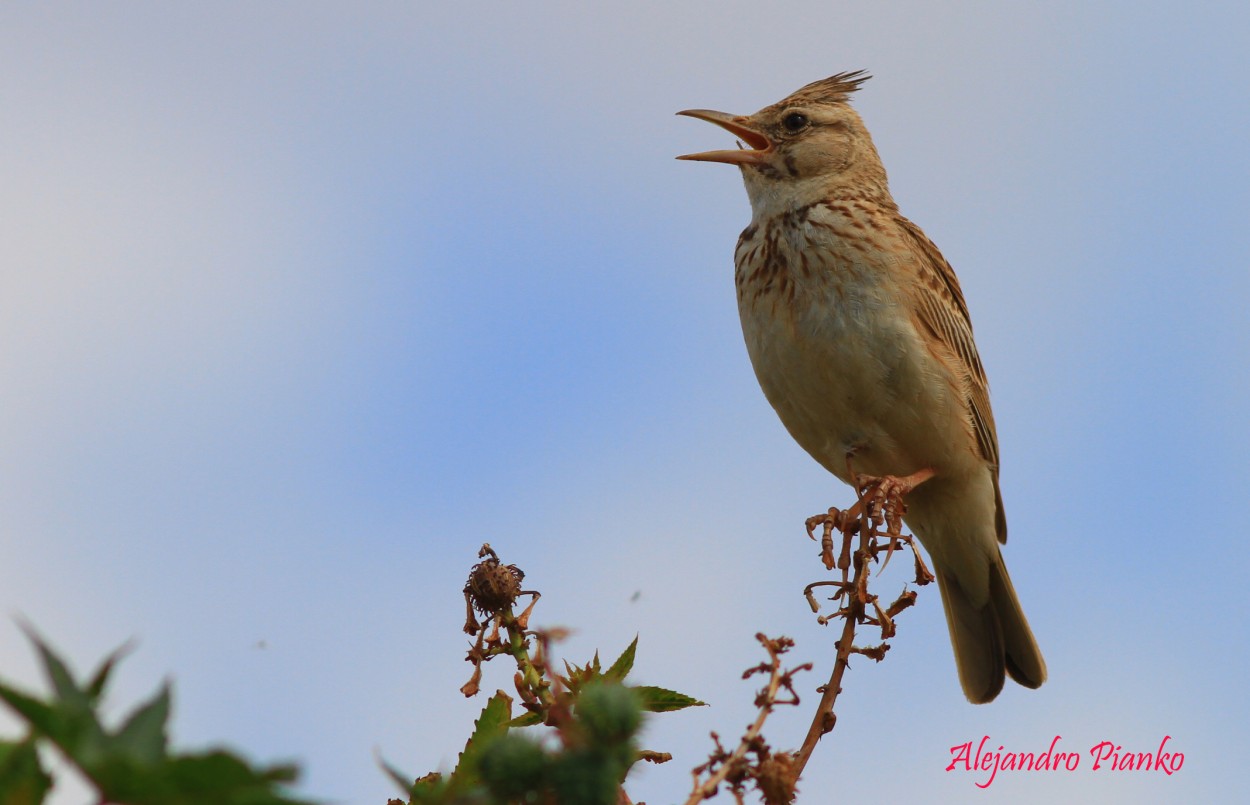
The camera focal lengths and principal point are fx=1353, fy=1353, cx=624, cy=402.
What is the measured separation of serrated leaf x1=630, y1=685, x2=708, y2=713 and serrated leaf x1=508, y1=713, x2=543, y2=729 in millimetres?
241

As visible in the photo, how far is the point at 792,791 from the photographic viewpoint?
2.77m

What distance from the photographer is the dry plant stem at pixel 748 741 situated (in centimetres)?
246

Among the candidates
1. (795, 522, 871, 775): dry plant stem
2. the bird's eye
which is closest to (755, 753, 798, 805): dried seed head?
(795, 522, 871, 775): dry plant stem

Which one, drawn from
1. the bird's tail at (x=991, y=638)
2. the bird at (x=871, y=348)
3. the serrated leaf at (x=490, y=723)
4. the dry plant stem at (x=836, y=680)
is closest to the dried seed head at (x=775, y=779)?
the dry plant stem at (x=836, y=680)

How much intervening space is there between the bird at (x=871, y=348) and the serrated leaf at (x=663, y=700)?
10.4ft

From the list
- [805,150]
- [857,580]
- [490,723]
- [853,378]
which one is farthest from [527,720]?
[805,150]

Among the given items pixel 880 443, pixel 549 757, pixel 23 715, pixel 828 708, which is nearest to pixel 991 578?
pixel 880 443

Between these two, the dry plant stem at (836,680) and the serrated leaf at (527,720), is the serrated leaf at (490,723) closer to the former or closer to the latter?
the serrated leaf at (527,720)

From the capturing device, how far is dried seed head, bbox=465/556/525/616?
3.35m

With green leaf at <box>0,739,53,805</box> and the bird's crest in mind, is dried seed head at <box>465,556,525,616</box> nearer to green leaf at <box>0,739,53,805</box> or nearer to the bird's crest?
green leaf at <box>0,739,53,805</box>

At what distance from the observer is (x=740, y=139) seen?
28.0ft

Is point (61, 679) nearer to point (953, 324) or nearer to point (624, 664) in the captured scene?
point (624, 664)

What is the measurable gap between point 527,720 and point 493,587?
1.28 feet

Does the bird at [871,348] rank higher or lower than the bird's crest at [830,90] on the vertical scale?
lower
